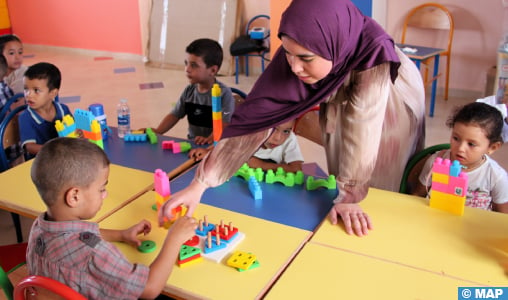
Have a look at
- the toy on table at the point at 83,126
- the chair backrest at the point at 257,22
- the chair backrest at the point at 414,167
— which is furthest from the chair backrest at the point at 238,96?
the chair backrest at the point at 257,22

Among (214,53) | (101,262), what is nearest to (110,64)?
(214,53)

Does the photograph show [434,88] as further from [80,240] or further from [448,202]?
[80,240]

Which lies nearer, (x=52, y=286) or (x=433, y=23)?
(x=52, y=286)

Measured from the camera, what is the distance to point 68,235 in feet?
4.28

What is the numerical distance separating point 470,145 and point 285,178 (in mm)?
709

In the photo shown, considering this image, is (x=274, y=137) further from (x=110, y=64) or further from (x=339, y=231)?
(x=110, y=64)

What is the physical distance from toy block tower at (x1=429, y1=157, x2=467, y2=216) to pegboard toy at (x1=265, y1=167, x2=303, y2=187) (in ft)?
1.63

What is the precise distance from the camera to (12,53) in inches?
147

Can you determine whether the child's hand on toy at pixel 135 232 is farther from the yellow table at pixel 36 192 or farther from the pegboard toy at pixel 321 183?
the pegboard toy at pixel 321 183

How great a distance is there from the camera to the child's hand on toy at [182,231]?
1.39 metres

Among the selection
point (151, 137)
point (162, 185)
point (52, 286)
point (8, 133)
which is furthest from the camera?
point (8, 133)

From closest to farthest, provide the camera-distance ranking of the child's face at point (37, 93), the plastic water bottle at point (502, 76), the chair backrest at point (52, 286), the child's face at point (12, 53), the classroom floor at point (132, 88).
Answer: the chair backrest at point (52, 286)
the child's face at point (37, 93)
the child's face at point (12, 53)
the plastic water bottle at point (502, 76)
the classroom floor at point (132, 88)

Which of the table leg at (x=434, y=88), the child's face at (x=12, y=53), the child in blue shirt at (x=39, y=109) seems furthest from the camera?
the table leg at (x=434, y=88)

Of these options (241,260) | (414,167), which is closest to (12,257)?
(241,260)
